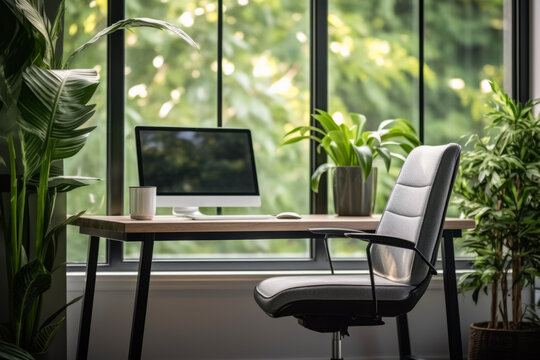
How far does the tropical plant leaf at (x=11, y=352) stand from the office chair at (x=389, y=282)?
85 cm

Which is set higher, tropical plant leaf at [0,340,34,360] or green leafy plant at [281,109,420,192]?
green leafy plant at [281,109,420,192]

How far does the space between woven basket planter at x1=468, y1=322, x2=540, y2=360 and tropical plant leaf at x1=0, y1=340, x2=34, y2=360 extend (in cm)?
208

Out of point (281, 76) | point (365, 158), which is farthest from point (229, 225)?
point (281, 76)

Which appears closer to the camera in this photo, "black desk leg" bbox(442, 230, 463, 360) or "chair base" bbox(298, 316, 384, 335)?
"chair base" bbox(298, 316, 384, 335)

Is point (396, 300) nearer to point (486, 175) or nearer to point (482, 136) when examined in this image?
point (486, 175)

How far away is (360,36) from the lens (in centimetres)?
398

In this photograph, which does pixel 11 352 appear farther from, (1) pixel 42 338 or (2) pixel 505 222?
(2) pixel 505 222

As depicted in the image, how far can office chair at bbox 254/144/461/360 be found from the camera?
255cm

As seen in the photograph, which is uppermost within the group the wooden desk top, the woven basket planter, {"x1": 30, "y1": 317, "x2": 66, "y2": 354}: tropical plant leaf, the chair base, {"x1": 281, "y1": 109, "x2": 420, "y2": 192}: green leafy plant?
{"x1": 281, "y1": 109, "x2": 420, "y2": 192}: green leafy plant

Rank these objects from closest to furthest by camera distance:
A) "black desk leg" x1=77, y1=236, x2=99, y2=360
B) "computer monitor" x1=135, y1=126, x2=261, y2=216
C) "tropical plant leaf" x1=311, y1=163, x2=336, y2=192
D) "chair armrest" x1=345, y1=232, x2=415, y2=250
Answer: "chair armrest" x1=345, y1=232, x2=415, y2=250 → "black desk leg" x1=77, y1=236, x2=99, y2=360 → "computer monitor" x1=135, y1=126, x2=261, y2=216 → "tropical plant leaf" x1=311, y1=163, x2=336, y2=192

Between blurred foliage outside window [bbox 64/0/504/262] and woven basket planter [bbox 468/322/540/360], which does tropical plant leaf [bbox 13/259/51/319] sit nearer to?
blurred foliage outside window [bbox 64/0/504/262]

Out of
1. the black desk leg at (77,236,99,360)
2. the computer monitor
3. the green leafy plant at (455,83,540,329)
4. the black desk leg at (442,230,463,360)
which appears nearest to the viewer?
the black desk leg at (442,230,463,360)

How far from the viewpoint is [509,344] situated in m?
3.47

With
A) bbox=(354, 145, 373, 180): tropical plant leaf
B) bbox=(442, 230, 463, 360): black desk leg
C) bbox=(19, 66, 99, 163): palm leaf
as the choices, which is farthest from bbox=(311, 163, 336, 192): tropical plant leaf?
bbox=(19, 66, 99, 163): palm leaf
